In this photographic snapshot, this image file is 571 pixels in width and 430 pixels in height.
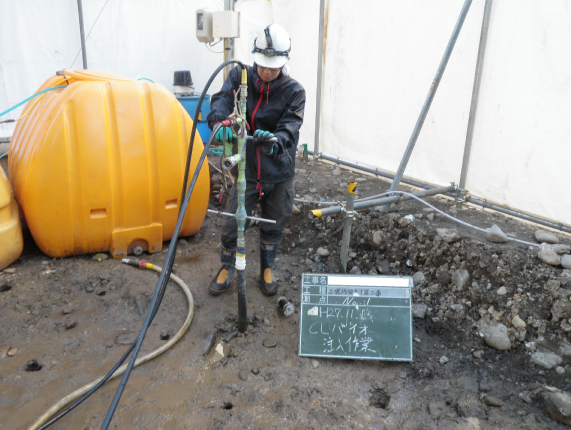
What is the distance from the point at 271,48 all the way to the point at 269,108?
1.24 feet

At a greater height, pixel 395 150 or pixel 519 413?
pixel 395 150

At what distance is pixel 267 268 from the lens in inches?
132

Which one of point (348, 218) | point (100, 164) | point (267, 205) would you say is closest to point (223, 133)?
point (267, 205)

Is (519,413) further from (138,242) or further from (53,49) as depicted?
(53,49)

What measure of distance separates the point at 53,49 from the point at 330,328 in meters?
6.45

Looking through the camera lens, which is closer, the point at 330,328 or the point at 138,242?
the point at 330,328

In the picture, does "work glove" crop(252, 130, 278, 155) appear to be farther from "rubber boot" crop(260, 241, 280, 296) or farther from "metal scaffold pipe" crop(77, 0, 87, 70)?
"metal scaffold pipe" crop(77, 0, 87, 70)

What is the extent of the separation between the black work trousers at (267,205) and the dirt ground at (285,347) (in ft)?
1.56

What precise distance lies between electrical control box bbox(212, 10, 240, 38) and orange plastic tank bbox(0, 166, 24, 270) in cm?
399

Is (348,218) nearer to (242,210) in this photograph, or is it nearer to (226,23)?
(242,210)

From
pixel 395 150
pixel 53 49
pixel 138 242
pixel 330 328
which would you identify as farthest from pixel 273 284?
pixel 53 49

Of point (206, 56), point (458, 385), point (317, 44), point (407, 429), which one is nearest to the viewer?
point (407, 429)

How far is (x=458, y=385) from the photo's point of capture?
251 centimetres

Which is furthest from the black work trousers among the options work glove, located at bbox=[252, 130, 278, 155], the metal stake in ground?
work glove, located at bbox=[252, 130, 278, 155]
